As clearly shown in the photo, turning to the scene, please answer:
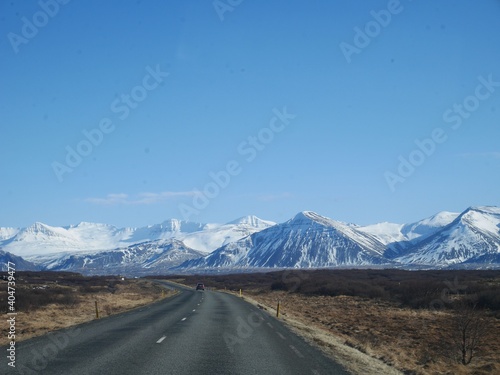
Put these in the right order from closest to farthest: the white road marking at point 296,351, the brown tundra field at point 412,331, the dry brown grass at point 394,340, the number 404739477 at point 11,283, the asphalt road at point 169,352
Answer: the asphalt road at point 169,352 → the white road marking at point 296,351 → the dry brown grass at point 394,340 → the brown tundra field at point 412,331 → the number 404739477 at point 11,283

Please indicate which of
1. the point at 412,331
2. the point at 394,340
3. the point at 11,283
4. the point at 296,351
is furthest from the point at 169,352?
the point at 412,331

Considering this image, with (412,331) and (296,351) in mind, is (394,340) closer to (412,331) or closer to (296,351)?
(412,331)

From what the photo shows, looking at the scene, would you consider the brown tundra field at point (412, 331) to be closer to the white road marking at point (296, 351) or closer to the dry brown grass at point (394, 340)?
the dry brown grass at point (394, 340)

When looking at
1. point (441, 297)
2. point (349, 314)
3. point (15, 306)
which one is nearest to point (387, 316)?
point (349, 314)

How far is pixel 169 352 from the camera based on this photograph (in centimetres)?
1560

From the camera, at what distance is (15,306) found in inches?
1432

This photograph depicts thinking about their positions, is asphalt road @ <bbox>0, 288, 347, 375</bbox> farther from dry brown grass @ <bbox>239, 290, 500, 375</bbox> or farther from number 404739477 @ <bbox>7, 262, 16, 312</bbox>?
number 404739477 @ <bbox>7, 262, 16, 312</bbox>

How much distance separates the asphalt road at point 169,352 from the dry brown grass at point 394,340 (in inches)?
55.7

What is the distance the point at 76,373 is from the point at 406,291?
4989cm

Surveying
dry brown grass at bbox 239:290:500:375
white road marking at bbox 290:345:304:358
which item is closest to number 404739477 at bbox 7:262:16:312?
white road marking at bbox 290:345:304:358

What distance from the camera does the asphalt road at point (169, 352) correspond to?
512 inches

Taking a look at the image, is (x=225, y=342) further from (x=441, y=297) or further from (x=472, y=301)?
(x=441, y=297)

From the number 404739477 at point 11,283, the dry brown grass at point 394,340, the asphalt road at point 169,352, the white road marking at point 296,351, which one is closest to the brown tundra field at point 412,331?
the dry brown grass at point 394,340

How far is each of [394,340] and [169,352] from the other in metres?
14.7
